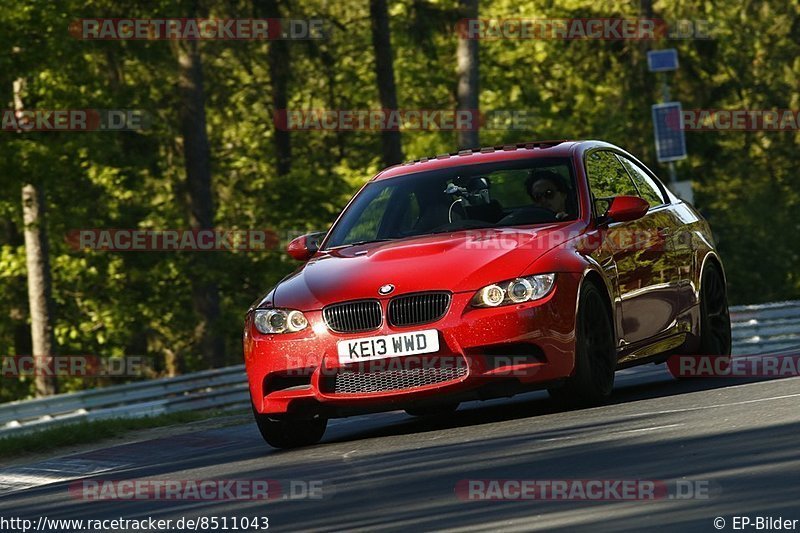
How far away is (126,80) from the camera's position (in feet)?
122

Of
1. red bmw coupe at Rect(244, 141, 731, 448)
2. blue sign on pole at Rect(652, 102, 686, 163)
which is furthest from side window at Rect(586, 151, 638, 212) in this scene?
blue sign on pole at Rect(652, 102, 686, 163)

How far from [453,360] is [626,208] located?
6.16ft

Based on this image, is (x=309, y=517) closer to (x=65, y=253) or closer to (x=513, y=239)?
(x=513, y=239)

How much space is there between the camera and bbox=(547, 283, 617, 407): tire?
1062 centimetres

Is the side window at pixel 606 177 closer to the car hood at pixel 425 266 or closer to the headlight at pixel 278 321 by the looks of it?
the car hood at pixel 425 266

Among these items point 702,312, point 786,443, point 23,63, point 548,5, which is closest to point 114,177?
point 23,63

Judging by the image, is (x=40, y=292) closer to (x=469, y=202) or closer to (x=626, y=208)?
(x=469, y=202)

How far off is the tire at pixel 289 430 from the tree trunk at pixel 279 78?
85.1ft

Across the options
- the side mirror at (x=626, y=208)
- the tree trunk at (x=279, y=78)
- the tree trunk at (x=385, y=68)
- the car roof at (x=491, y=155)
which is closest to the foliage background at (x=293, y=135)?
the tree trunk at (x=279, y=78)

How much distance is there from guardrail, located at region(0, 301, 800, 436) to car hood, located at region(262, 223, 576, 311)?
922 centimetres

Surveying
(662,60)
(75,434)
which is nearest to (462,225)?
(75,434)

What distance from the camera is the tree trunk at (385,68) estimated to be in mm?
35250

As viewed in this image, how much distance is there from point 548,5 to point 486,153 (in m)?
36.7

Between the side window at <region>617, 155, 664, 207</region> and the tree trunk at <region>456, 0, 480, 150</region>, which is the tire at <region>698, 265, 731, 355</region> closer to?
the side window at <region>617, 155, 664, 207</region>
